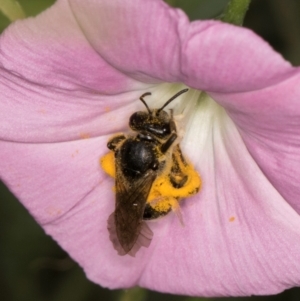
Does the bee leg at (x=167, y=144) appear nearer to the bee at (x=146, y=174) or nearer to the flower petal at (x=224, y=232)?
the bee at (x=146, y=174)

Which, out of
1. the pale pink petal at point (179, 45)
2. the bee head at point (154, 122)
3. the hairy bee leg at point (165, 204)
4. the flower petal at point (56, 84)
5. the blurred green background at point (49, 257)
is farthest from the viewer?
the blurred green background at point (49, 257)

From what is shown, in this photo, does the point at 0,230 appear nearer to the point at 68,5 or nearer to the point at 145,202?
the point at 145,202

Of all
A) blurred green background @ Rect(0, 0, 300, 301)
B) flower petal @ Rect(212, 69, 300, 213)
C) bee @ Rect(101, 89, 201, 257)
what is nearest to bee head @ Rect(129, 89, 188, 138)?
bee @ Rect(101, 89, 201, 257)

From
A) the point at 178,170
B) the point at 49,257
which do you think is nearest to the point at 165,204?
the point at 178,170

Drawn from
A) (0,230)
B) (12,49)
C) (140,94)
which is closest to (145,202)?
(140,94)

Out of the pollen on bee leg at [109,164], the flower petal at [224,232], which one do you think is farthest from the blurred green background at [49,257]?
the pollen on bee leg at [109,164]

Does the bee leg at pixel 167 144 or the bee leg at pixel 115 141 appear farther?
the bee leg at pixel 115 141

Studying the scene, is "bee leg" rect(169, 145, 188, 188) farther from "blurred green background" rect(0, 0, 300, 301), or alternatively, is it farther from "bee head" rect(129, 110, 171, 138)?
"blurred green background" rect(0, 0, 300, 301)
